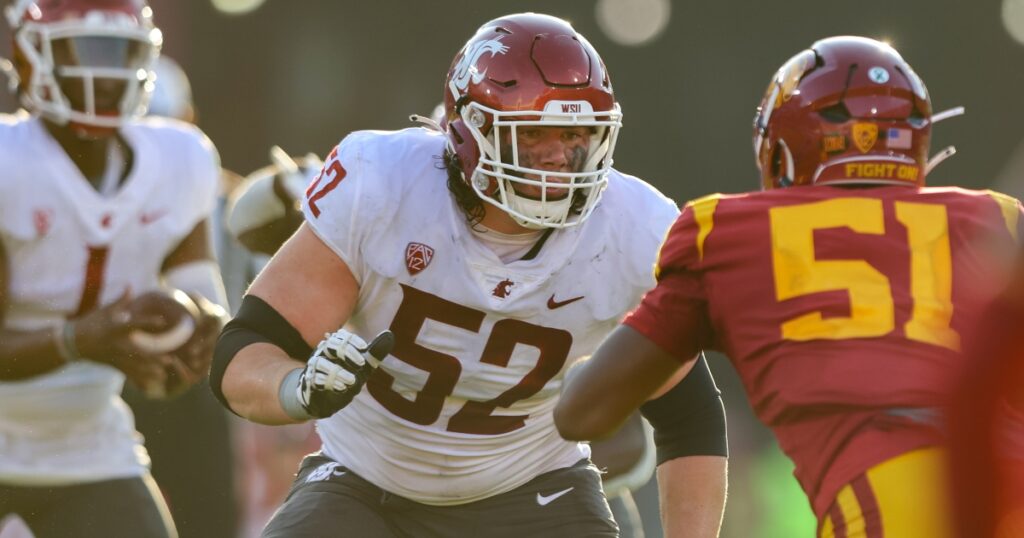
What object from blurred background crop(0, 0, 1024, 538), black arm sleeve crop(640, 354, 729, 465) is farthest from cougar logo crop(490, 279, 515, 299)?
blurred background crop(0, 0, 1024, 538)

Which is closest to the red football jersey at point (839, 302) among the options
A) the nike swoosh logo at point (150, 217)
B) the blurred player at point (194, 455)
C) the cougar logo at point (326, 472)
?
the cougar logo at point (326, 472)

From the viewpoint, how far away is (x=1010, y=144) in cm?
1195

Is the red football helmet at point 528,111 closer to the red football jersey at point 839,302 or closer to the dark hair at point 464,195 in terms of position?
the dark hair at point 464,195

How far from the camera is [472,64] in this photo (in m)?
3.66

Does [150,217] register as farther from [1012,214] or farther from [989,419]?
[989,419]

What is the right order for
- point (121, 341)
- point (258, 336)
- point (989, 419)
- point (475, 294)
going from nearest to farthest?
point (989, 419) < point (258, 336) < point (475, 294) < point (121, 341)

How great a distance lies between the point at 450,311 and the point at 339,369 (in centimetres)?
55

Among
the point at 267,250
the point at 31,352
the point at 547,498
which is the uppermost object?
the point at 547,498

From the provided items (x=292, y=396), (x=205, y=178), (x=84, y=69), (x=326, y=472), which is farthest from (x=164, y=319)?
(x=292, y=396)

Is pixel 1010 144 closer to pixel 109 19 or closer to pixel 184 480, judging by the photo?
pixel 184 480

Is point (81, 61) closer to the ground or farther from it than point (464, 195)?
closer to the ground

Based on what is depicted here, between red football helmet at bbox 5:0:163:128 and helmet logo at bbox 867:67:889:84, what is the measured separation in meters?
2.87

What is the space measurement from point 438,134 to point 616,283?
594 millimetres

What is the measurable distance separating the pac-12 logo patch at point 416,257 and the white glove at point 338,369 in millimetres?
452
